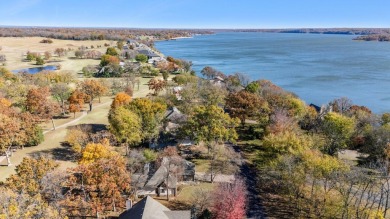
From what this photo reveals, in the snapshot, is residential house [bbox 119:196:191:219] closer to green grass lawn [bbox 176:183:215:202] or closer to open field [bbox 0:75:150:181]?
green grass lawn [bbox 176:183:215:202]

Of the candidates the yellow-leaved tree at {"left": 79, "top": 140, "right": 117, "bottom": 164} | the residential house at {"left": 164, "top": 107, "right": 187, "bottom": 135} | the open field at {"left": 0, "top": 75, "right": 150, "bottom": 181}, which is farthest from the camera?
the residential house at {"left": 164, "top": 107, "right": 187, "bottom": 135}

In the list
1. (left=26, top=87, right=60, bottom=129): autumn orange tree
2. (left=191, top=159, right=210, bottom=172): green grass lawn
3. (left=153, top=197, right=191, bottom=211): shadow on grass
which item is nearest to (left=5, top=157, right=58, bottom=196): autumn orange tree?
(left=153, top=197, right=191, bottom=211): shadow on grass

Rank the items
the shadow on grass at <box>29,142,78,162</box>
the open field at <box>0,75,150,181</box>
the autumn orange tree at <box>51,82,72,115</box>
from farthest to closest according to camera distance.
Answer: the autumn orange tree at <box>51,82,72,115</box> → the shadow on grass at <box>29,142,78,162</box> → the open field at <box>0,75,150,181</box>

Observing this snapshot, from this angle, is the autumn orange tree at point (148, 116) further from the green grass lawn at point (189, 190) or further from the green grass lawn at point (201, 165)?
the green grass lawn at point (189, 190)

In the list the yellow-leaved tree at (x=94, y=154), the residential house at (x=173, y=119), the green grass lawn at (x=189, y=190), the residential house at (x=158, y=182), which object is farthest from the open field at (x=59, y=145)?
the green grass lawn at (x=189, y=190)

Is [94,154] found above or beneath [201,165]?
above

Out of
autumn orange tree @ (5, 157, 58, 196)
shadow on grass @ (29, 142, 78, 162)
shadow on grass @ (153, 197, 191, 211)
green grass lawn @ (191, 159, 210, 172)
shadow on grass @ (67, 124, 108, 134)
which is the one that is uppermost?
autumn orange tree @ (5, 157, 58, 196)

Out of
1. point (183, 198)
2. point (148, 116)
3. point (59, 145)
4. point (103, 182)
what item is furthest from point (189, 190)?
point (59, 145)

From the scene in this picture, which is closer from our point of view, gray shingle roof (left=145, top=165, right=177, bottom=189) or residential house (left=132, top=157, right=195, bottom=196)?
residential house (left=132, top=157, right=195, bottom=196)

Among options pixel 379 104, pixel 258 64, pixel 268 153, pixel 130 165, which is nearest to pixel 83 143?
pixel 130 165

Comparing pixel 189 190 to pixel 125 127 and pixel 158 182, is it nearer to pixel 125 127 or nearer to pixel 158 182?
pixel 158 182
